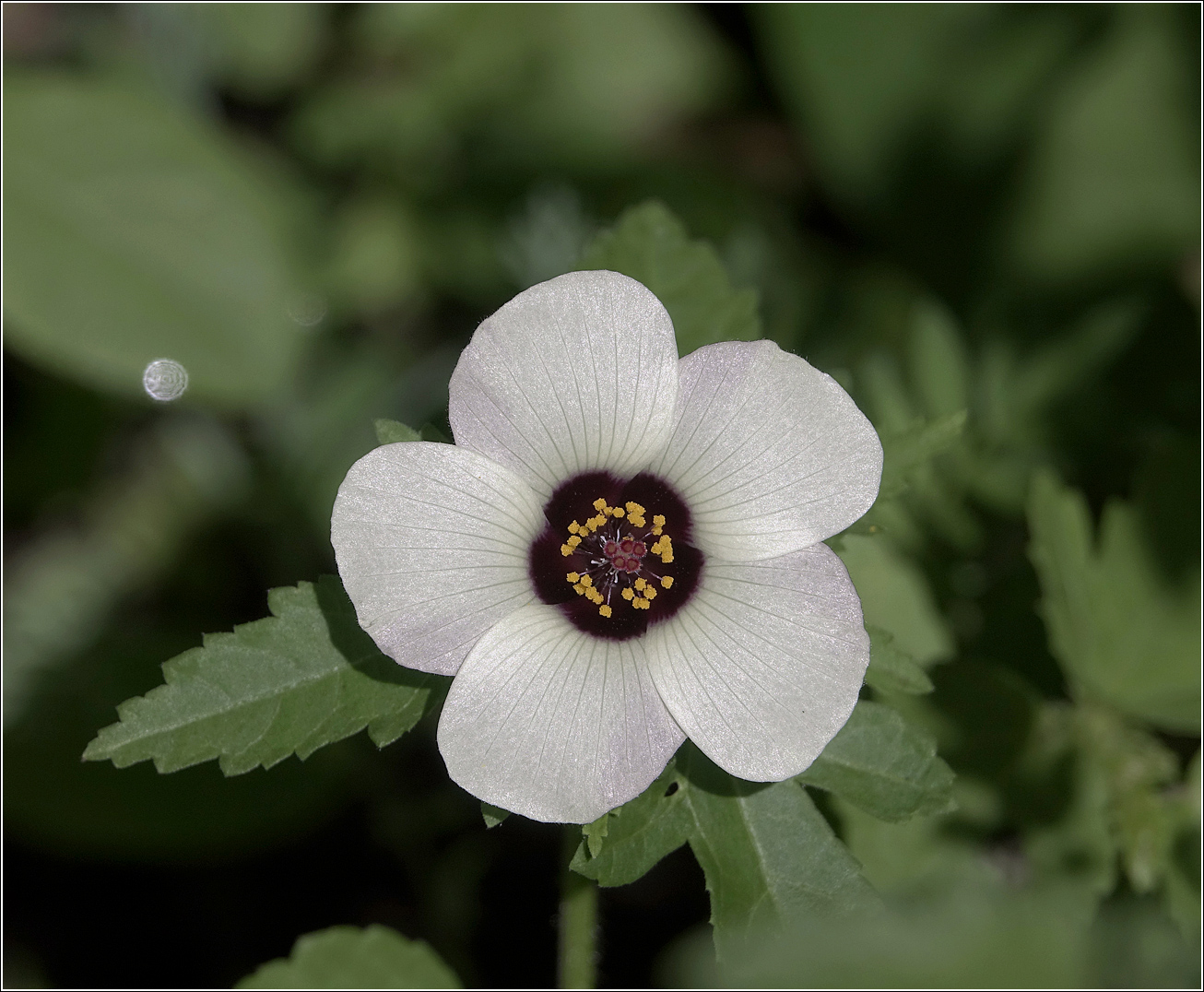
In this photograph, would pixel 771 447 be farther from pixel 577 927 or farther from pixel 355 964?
pixel 355 964

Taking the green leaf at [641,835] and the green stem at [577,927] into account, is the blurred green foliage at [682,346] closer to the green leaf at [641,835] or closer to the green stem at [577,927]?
the green leaf at [641,835]

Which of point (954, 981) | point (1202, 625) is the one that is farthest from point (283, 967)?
point (1202, 625)

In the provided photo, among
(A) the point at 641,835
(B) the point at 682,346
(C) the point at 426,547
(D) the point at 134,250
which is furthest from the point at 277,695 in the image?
(D) the point at 134,250

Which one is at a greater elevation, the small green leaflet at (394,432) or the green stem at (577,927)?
the small green leaflet at (394,432)

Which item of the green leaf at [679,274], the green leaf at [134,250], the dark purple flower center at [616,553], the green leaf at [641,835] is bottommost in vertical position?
the green leaf at [641,835]

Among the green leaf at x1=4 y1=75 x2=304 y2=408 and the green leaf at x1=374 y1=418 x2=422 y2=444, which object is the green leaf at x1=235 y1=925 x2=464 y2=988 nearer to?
the green leaf at x1=374 y1=418 x2=422 y2=444

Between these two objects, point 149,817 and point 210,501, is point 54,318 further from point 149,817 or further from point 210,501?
point 149,817

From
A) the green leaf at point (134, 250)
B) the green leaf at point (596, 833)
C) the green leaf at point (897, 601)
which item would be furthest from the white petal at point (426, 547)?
the green leaf at point (134, 250)
